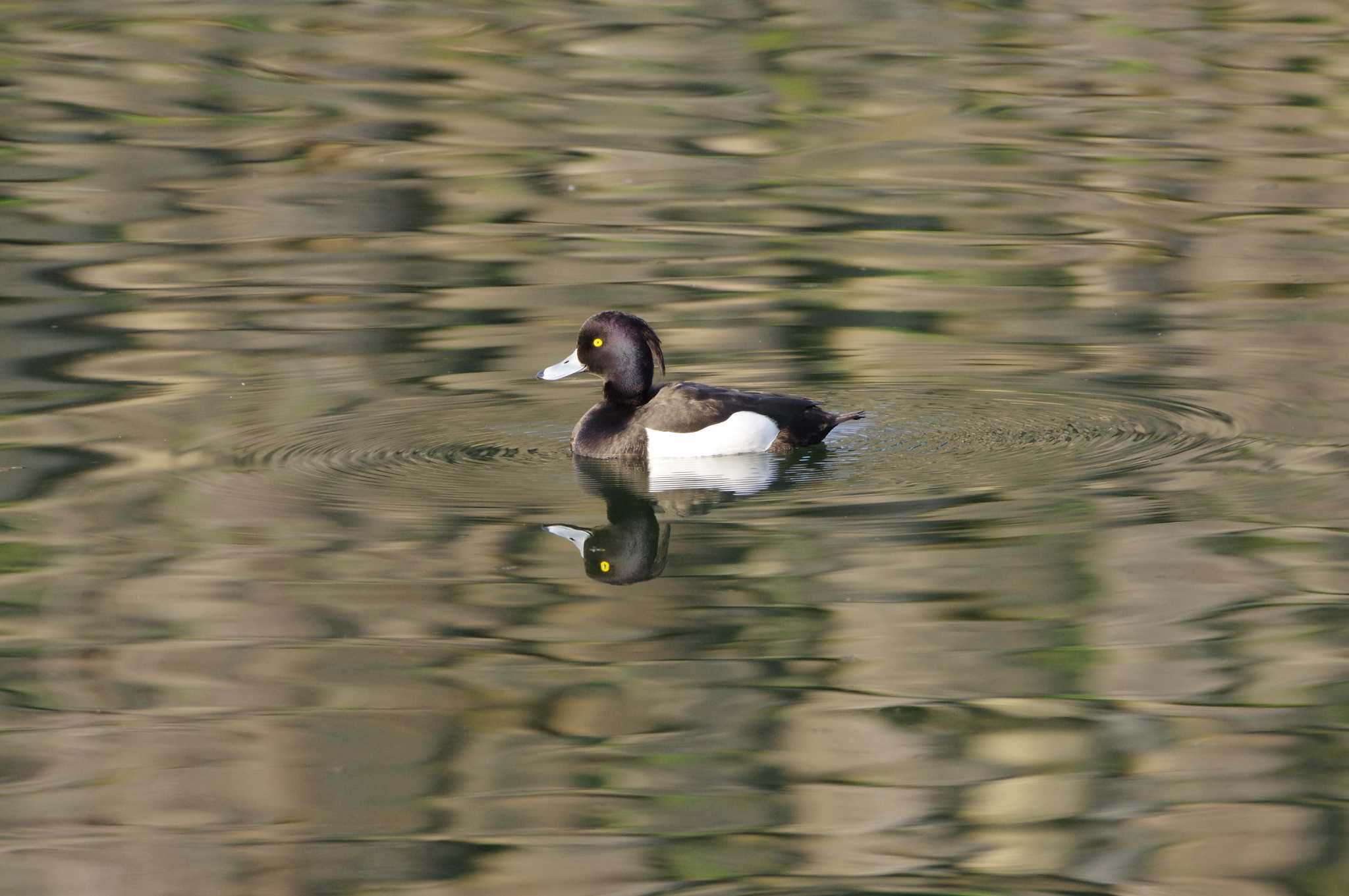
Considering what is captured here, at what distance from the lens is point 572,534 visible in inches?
320

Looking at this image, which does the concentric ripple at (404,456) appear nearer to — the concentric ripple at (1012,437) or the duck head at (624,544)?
the duck head at (624,544)

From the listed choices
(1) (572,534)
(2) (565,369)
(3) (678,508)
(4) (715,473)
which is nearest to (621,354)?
(2) (565,369)

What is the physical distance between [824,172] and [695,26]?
21.4ft

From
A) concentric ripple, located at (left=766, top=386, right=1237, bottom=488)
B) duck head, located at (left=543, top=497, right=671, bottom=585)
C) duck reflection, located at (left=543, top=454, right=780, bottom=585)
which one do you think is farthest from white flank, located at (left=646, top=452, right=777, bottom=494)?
duck head, located at (left=543, top=497, right=671, bottom=585)

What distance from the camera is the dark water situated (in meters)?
5.49

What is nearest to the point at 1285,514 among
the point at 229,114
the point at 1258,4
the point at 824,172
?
the point at 824,172

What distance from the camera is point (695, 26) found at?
2228 centimetres

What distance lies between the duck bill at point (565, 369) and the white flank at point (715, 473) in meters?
0.69

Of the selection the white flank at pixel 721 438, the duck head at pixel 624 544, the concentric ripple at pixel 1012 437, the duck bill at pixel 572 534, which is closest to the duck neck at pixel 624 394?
the white flank at pixel 721 438

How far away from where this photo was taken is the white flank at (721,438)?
919 cm

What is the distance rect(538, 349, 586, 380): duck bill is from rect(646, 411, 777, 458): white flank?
0.60m

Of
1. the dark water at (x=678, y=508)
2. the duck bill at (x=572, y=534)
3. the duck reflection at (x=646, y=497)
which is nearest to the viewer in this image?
the dark water at (x=678, y=508)

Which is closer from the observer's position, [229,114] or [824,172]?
[824,172]

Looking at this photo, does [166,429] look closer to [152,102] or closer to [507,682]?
[507,682]
